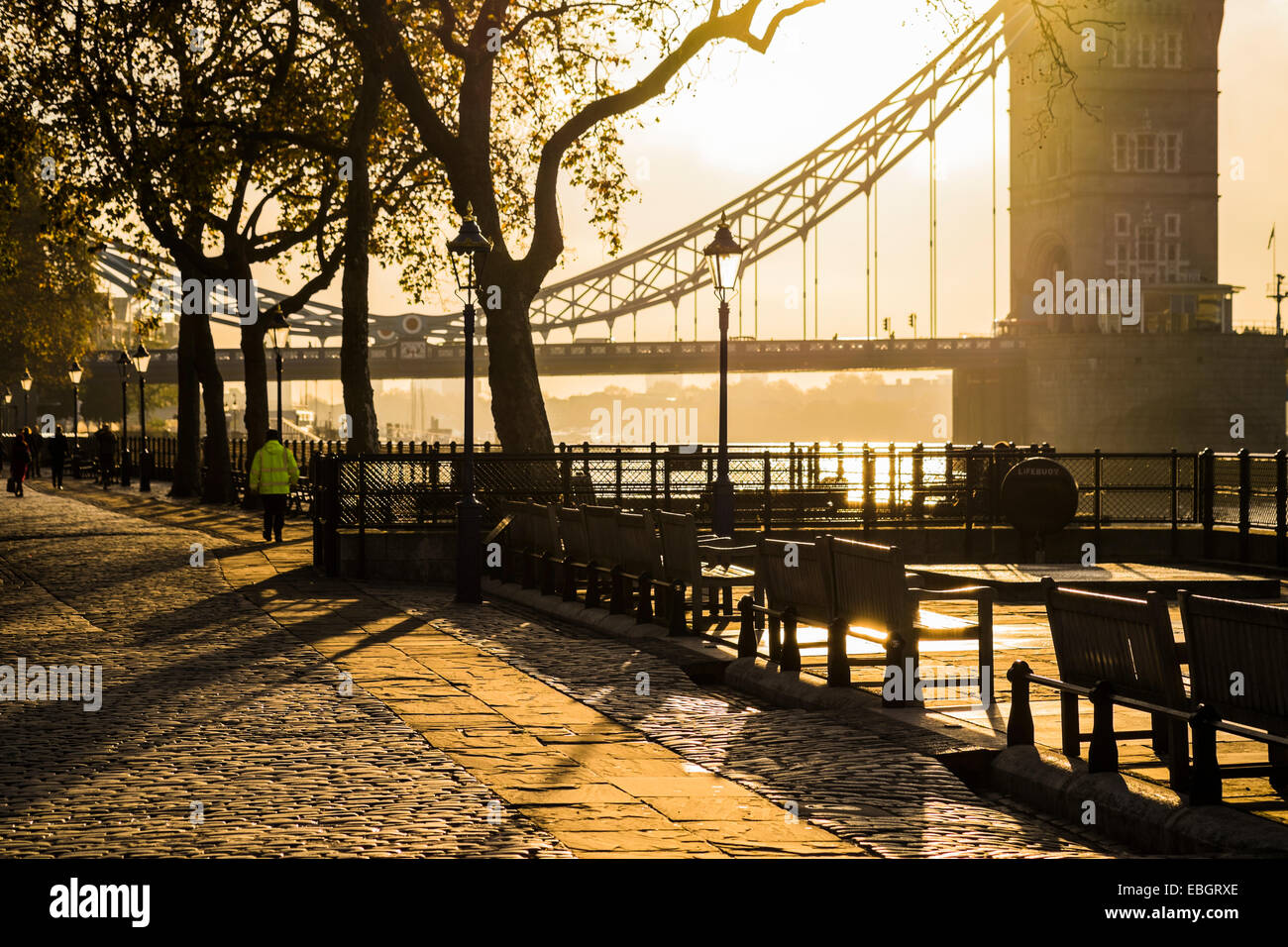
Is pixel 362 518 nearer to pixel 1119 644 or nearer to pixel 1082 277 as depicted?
pixel 1119 644

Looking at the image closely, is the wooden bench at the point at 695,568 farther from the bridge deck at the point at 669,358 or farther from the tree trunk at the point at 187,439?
the bridge deck at the point at 669,358

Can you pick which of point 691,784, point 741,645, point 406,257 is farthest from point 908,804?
point 406,257

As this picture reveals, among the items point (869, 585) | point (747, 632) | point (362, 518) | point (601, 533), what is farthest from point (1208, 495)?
point (869, 585)

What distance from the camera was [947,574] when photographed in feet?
47.9

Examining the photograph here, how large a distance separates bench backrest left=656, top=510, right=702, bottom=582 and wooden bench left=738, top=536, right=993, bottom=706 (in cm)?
120

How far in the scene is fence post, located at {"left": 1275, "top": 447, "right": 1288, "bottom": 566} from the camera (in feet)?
62.0

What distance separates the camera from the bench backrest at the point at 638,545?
1283 centimetres

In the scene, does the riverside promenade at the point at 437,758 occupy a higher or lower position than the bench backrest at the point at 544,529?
lower

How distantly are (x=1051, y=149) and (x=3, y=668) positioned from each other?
274ft

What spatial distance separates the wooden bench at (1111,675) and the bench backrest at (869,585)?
152 cm

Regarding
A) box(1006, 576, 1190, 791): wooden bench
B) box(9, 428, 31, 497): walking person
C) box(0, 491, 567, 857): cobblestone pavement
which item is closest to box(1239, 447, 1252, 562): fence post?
box(0, 491, 567, 857): cobblestone pavement

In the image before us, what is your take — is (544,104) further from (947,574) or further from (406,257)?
(947,574)

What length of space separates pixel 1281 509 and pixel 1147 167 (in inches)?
2846

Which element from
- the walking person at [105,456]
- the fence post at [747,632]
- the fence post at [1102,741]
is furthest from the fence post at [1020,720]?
the walking person at [105,456]
